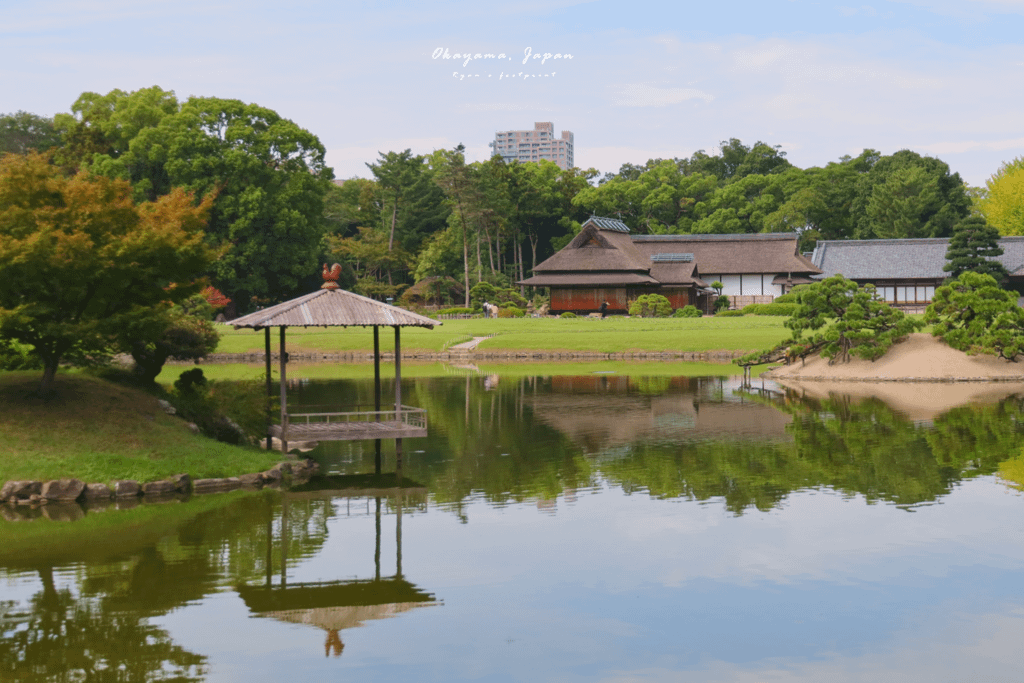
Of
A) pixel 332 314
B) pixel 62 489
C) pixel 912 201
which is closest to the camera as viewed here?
pixel 62 489

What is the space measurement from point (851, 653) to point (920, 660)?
0.69 m

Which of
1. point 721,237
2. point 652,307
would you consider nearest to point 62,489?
point 652,307

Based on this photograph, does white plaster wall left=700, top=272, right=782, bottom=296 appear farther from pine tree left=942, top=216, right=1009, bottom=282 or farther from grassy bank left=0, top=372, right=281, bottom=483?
grassy bank left=0, top=372, right=281, bottom=483

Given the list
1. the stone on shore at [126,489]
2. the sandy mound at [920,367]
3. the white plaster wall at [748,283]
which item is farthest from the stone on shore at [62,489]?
the white plaster wall at [748,283]

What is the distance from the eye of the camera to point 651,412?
2967 centimetres

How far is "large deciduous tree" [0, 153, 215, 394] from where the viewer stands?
18625 mm

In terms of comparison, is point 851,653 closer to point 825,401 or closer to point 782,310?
point 825,401

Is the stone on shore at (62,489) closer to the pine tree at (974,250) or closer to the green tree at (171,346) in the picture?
the green tree at (171,346)

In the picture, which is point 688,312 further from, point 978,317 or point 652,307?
point 978,317

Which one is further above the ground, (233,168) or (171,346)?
(233,168)

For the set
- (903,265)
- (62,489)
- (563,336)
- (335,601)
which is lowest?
(335,601)

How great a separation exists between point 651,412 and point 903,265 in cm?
5233

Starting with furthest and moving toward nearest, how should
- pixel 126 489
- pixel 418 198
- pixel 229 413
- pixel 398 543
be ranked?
pixel 418 198, pixel 229 413, pixel 126 489, pixel 398 543

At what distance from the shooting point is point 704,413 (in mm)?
29297
